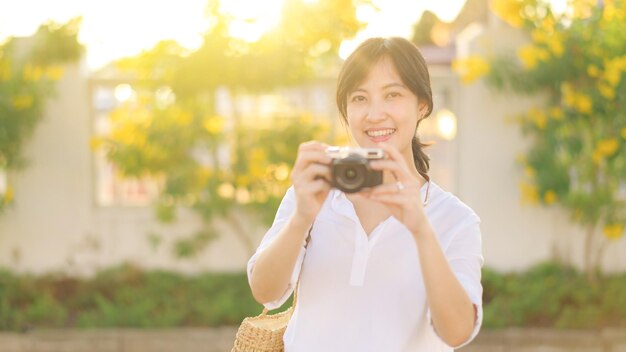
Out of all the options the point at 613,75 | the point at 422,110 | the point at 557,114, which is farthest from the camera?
the point at 557,114

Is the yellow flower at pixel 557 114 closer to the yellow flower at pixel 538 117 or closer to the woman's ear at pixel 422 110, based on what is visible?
the yellow flower at pixel 538 117

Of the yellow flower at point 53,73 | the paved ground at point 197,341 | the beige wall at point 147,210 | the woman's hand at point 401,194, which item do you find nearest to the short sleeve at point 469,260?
the woman's hand at point 401,194

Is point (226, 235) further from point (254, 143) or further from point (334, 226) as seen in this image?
point (334, 226)

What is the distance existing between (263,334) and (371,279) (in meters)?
0.40

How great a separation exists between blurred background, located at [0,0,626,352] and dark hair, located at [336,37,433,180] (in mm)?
3941

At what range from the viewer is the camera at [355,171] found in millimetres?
1841

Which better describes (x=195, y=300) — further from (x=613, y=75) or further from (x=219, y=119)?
(x=613, y=75)

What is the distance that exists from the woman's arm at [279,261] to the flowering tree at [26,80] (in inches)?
201

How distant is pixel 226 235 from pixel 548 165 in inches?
101

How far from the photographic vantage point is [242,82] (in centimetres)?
676

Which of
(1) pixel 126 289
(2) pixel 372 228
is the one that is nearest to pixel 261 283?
(2) pixel 372 228

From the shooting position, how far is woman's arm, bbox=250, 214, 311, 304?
6.34 feet

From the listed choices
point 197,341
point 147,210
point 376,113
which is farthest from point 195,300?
point 376,113

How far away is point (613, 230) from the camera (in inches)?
257
